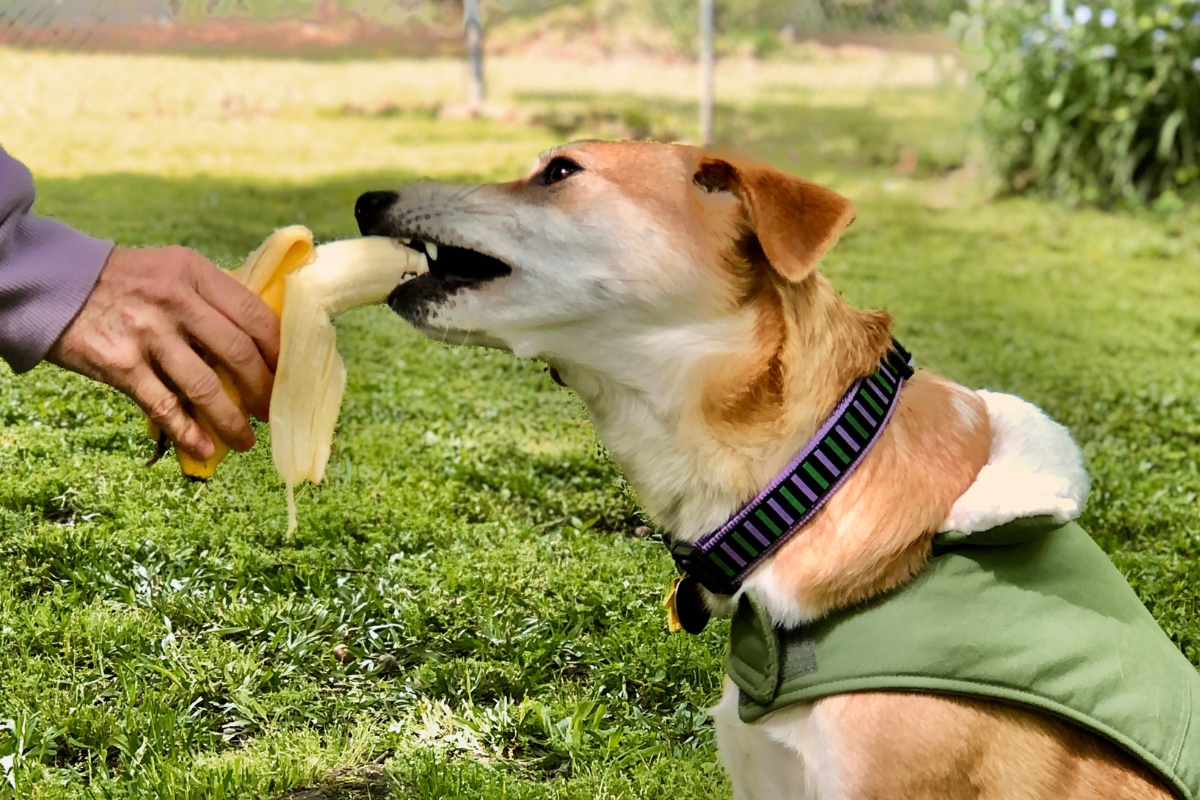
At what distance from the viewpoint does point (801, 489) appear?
2041 millimetres

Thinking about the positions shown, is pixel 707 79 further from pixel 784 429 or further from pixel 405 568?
pixel 784 429

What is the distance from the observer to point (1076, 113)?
29.0ft

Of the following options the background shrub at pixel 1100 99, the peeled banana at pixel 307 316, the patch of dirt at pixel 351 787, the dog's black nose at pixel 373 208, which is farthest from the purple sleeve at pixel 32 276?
the background shrub at pixel 1100 99

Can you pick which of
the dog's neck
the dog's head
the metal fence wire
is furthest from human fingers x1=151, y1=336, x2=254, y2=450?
the metal fence wire

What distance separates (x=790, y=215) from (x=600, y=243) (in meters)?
0.35

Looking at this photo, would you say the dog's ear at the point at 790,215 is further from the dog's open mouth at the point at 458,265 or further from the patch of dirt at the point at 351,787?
the patch of dirt at the point at 351,787

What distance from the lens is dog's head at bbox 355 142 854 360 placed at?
7.10ft

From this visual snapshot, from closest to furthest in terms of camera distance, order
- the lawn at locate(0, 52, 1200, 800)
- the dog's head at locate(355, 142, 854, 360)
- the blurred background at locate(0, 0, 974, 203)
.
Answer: the dog's head at locate(355, 142, 854, 360) → the lawn at locate(0, 52, 1200, 800) → the blurred background at locate(0, 0, 974, 203)

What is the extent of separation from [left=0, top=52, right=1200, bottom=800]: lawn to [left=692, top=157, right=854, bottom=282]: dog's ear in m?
1.38

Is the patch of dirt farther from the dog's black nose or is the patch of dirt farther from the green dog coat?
the dog's black nose

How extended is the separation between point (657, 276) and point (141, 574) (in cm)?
194

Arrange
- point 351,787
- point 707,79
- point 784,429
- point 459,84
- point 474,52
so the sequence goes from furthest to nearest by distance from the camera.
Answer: point 459,84, point 474,52, point 707,79, point 351,787, point 784,429

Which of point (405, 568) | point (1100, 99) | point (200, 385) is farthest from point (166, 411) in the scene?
point (1100, 99)

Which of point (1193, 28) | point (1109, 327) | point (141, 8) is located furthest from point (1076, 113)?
point (141, 8)
